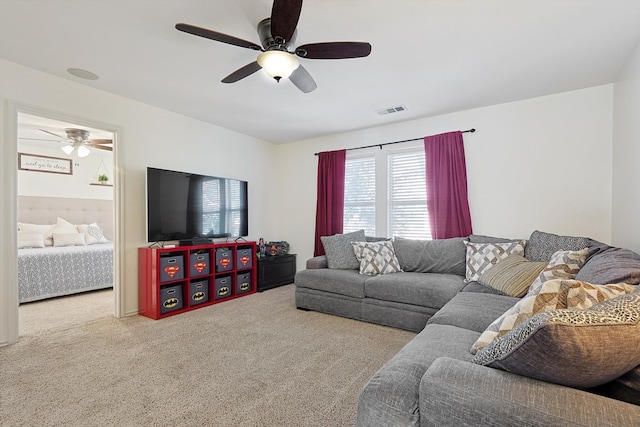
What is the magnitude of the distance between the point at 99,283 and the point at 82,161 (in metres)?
2.77

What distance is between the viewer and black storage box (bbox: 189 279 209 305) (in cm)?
378

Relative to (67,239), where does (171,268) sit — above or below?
below

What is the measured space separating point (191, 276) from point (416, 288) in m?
2.62

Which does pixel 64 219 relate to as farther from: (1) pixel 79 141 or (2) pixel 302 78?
(2) pixel 302 78

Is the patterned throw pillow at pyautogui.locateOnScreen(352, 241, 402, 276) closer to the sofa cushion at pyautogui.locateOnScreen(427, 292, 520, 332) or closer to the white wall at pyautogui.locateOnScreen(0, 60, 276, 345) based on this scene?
the sofa cushion at pyautogui.locateOnScreen(427, 292, 520, 332)

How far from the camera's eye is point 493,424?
2.90 ft

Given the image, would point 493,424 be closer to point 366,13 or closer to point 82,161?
point 366,13

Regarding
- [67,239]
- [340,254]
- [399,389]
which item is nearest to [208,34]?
[399,389]

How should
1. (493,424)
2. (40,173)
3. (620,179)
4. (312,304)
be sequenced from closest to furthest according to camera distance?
1. (493,424)
2. (620,179)
3. (312,304)
4. (40,173)

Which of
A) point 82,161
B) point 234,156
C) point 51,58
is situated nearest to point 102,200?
point 82,161

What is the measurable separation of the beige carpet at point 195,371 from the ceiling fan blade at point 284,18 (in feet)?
7.45

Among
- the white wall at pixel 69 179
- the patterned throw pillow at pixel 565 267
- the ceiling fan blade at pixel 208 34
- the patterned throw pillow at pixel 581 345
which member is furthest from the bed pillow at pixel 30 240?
the patterned throw pillow at pixel 565 267

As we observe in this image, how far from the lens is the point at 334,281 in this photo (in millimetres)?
3477

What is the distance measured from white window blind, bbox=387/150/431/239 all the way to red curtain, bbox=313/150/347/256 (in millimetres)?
761
